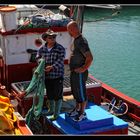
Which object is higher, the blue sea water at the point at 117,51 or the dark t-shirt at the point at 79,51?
the dark t-shirt at the point at 79,51

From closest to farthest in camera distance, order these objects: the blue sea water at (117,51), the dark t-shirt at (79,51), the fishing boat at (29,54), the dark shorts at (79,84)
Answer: the dark t-shirt at (79,51) → the dark shorts at (79,84) → the fishing boat at (29,54) → the blue sea water at (117,51)

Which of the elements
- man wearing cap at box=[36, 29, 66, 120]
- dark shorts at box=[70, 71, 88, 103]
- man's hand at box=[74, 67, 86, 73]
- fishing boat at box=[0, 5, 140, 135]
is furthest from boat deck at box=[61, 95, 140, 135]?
man's hand at box=[74, 67, 86, 73]

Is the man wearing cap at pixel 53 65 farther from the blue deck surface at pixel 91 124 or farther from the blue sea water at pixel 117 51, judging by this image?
the blue sea water at pixel 117 51

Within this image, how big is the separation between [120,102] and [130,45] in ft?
48.9

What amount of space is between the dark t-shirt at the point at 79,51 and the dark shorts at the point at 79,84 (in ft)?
0.53

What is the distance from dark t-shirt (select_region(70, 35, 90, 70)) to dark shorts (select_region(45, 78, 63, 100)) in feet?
2.19

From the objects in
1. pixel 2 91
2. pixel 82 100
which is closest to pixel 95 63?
pixel 2 91

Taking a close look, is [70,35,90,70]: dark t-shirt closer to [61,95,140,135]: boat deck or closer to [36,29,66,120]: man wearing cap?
[36,29,66,120]: man wearing cap

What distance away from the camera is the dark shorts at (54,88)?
4299 millimetres

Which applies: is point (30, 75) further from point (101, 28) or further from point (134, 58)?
point (101, 28)

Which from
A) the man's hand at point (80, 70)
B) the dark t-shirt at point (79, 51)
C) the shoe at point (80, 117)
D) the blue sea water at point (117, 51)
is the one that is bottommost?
the blue sea water at point (117, 51)

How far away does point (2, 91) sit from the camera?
5.28 metres

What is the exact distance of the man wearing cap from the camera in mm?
4098

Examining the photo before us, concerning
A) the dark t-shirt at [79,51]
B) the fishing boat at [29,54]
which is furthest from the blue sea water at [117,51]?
the dark t-shirt at [79,51]
